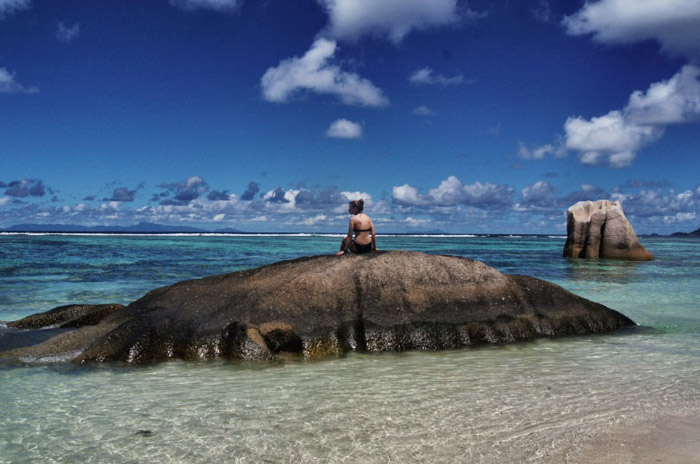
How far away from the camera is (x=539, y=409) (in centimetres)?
517

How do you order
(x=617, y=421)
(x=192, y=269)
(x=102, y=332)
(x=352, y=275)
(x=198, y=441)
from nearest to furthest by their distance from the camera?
(x=198, y=441)
(x=617, y=421)
(x=102, y=332)
(x=352, y=275)
(x=192, y=269)

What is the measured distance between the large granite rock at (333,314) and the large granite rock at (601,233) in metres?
26.5

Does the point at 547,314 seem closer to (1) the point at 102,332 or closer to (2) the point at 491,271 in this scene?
(2) the point at 491,271

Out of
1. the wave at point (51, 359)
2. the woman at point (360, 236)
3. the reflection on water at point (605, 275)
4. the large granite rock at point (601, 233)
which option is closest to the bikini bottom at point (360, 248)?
the woman at point (360, 236)

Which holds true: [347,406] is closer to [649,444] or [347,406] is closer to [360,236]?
[649,444]

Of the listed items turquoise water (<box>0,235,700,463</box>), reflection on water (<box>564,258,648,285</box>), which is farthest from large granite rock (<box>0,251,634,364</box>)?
reflection on water (<box>564,258,648,285</box>)

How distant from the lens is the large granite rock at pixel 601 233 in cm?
3262

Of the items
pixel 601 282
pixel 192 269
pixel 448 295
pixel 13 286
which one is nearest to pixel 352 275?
pixel 448 295

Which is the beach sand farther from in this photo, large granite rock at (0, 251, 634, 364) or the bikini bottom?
the bikini bottom

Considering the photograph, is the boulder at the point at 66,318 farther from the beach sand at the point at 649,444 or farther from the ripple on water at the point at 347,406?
the beach sand at the point at 649,444

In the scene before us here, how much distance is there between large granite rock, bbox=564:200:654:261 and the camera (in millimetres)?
32625

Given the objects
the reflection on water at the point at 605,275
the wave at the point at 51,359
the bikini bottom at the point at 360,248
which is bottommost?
the reflection on water at the point at 605,275

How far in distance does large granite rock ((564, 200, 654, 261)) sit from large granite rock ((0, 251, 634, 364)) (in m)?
26.5

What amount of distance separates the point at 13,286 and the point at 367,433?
1602cm
